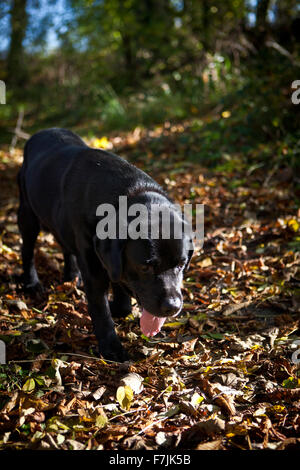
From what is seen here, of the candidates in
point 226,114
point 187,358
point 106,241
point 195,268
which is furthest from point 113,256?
point 226,114

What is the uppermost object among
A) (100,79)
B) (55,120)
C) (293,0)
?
(293,0)

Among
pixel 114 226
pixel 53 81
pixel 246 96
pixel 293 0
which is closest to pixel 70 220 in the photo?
pixel 114 226

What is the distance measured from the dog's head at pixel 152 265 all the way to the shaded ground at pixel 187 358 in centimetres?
46

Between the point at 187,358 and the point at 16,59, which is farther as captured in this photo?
the point at 16,59

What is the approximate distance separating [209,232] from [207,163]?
1916 millimetres

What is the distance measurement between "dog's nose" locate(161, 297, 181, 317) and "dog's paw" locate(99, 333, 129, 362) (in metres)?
0.51

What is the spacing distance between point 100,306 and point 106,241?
549 mm

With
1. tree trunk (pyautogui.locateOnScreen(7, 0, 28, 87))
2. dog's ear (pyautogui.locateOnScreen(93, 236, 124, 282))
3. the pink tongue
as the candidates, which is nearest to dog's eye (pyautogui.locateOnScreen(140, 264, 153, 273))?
dog's ear (pyautogui.locateOnScreen(93, 236, 124, 282))

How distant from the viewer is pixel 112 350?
294 cm

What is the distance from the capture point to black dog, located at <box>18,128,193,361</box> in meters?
2.67

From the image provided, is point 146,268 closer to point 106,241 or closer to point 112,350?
point 106,241

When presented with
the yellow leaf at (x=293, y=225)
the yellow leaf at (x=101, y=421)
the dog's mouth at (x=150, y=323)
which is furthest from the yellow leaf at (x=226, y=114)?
the yellow leaf at (x=101, y=421)

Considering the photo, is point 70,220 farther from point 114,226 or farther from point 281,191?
point 281,191

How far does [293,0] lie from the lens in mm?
7973
